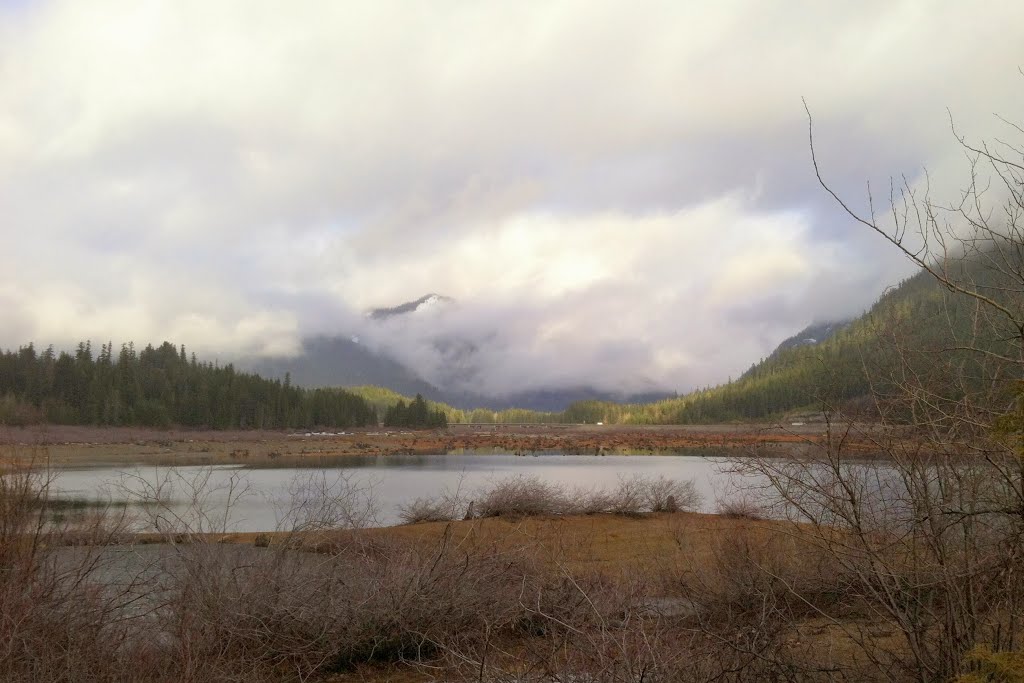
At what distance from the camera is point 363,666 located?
9836 millimetres

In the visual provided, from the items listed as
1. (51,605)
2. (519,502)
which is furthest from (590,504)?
(51,605)

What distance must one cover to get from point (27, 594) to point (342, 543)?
6.15m

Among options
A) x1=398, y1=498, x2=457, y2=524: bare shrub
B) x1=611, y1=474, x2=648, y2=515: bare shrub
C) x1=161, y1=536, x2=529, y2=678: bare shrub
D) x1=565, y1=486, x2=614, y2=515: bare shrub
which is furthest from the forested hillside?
x1=611, y1=474, x2=648, y2=515: bare shrub

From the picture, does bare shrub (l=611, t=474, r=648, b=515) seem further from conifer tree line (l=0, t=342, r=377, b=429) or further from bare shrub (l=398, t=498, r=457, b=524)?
conifer tree line (l=0, t=342, r=377, b=429)

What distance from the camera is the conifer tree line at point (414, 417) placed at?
134 m

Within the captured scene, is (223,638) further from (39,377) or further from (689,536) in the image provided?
(39,377)

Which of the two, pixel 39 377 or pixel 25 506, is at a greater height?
pixel 39 377

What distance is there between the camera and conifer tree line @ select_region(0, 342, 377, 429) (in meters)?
96.6

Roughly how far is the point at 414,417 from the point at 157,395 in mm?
44497

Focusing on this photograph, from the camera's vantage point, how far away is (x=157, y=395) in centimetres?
11100

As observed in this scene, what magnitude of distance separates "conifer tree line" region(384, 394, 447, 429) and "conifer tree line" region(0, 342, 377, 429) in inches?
173

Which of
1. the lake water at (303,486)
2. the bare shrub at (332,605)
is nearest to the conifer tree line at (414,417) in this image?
the lake water at (303,486)

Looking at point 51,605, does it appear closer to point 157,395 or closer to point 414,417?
point 157,395

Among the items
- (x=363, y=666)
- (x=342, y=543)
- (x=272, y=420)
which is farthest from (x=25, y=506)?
(x=272, y=420)
